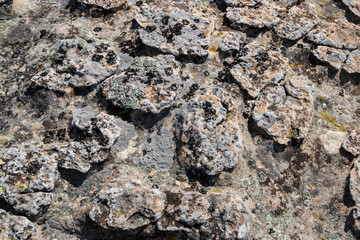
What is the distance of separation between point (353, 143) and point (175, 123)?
4084 millimetres

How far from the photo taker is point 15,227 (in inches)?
240

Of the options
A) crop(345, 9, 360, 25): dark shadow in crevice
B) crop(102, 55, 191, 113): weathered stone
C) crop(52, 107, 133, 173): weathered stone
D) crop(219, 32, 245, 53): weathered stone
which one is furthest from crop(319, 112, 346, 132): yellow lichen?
crop(52, 107, 133, 173): weathered stone

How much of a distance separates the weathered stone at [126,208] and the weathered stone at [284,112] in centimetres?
282

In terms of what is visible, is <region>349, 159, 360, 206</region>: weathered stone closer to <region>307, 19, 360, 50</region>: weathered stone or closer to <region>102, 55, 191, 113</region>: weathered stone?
<region>307, 19, 360, 50</region>: weathered stone

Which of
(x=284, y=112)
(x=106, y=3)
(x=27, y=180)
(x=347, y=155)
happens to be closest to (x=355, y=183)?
(x=347, y=155)

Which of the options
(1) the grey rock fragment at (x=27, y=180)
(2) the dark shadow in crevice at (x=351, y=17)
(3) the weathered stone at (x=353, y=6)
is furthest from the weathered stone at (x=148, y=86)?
(3) the weathered stone at (x=353, y=6)

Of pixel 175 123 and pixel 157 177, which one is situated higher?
pixel 175 123

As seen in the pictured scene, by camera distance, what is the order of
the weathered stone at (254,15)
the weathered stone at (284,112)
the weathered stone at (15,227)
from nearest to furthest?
the weathered stone at (15,227)
the weathered stone at (284,112)
the weathered stone at (254,15)

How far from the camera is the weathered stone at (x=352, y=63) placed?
28.5 feet

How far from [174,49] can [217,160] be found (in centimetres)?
286

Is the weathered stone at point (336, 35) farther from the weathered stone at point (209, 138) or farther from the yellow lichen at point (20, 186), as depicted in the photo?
the yellow lichen at point (20, 186)

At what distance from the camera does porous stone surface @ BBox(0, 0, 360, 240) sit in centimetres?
636

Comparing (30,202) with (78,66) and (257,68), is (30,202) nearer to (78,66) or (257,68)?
(78,66)

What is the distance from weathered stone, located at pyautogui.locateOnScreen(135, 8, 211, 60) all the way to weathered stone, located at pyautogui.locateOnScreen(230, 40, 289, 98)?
947 mm
